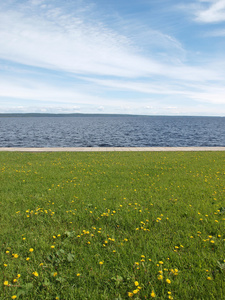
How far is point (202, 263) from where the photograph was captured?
3.67 meters

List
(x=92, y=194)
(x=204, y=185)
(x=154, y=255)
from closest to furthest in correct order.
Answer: (x=154, y=255) < (x=92, y=194) < (x=204, y=185)

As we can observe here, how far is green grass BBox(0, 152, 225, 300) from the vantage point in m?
3.21

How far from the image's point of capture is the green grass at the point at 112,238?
321 centimetres

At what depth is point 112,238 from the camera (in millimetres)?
4395

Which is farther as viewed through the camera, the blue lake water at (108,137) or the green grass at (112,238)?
the blue lake water at (108,137)

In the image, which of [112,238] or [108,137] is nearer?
[112,238]

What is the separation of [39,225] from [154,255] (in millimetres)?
2718

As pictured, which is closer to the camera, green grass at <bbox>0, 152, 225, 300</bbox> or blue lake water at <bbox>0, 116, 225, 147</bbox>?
green grass at <bbox>0, 152, 225, 300</bbox>

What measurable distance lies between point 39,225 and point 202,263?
3.51m

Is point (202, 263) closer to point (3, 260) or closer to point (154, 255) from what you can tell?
point (154, 255)

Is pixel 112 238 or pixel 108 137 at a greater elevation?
pixel 112 238

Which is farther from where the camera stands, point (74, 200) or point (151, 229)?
point (74, 200)

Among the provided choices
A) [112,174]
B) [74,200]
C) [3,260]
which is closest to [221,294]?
[3,260]

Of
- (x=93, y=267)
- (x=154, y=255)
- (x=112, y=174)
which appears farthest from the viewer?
(x=112, y=174)
